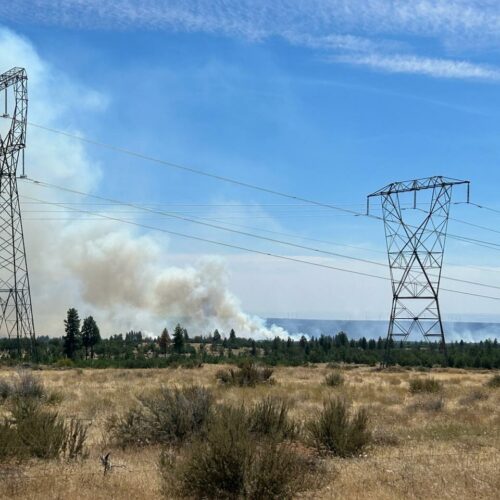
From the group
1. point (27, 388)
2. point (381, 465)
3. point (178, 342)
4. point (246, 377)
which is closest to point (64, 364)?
point (246, 377)

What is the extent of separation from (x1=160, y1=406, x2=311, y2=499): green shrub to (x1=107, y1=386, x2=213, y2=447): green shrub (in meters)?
5.75

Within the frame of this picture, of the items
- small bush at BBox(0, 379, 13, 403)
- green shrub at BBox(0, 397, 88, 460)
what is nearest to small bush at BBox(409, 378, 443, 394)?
small bush at BBox(0, 379, 13, 403)

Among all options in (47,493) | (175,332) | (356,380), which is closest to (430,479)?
(47,493)

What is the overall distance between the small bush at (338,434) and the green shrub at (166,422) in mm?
2860

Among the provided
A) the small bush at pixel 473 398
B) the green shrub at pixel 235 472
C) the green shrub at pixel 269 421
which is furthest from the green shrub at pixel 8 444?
the small bush at pixel 473 398

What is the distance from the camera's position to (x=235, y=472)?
11.3 meters

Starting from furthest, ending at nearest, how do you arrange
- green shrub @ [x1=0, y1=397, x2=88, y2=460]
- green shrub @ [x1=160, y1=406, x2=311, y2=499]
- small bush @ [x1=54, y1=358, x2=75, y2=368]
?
small bush @ [x1=54, y1=358, x2=75, y2=368]
green shrub @ [x1=0, y1=397, x2=88, y2=460]
green shrub @ [x1=160, y1=406, x2=311, y2=499]

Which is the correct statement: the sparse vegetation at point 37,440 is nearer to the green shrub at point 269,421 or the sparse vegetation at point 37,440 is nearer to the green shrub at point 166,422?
the green shrub at point 166,422

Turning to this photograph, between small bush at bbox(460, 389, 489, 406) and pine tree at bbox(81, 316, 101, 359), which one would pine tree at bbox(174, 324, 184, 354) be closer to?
pine tree at bbox(81, 316, 101, 359)

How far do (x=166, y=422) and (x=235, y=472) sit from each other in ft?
23.0

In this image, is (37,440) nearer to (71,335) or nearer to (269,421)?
(269,421)

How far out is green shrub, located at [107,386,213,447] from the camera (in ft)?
58.0

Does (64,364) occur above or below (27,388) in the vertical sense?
below

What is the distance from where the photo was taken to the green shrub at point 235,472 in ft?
35.9
